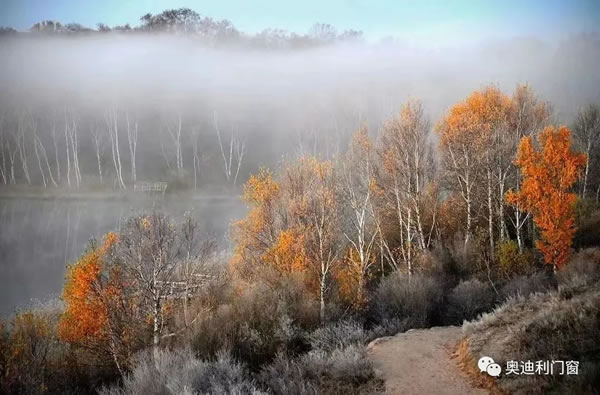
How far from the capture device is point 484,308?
1681cm

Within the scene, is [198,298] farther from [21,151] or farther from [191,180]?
[21,151]

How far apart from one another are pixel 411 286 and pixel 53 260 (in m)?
30.8

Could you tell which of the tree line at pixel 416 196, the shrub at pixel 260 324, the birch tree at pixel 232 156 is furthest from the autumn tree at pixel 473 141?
the birch tree at pixel 232 156

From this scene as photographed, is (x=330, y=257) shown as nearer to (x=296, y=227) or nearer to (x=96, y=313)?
(x=296, y=227)

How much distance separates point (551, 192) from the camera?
2081 cm

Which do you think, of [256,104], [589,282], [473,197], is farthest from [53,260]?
[256,104]

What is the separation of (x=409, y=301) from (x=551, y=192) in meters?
9.76

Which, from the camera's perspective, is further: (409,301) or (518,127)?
(518,127)

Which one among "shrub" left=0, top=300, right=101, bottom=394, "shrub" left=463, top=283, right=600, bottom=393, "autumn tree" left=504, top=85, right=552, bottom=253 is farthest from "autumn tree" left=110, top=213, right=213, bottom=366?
"autumn tree" left=504, top=85, right=552, bottom=253

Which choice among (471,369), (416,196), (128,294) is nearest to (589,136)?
(416,196)

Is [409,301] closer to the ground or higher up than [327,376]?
closer to the ground

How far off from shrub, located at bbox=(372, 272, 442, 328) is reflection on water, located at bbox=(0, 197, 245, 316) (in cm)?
2126

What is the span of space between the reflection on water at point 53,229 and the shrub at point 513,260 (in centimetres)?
2365

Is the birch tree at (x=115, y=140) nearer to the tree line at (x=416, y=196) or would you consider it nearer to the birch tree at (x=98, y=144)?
the birch tree at (x=98, y=144)
